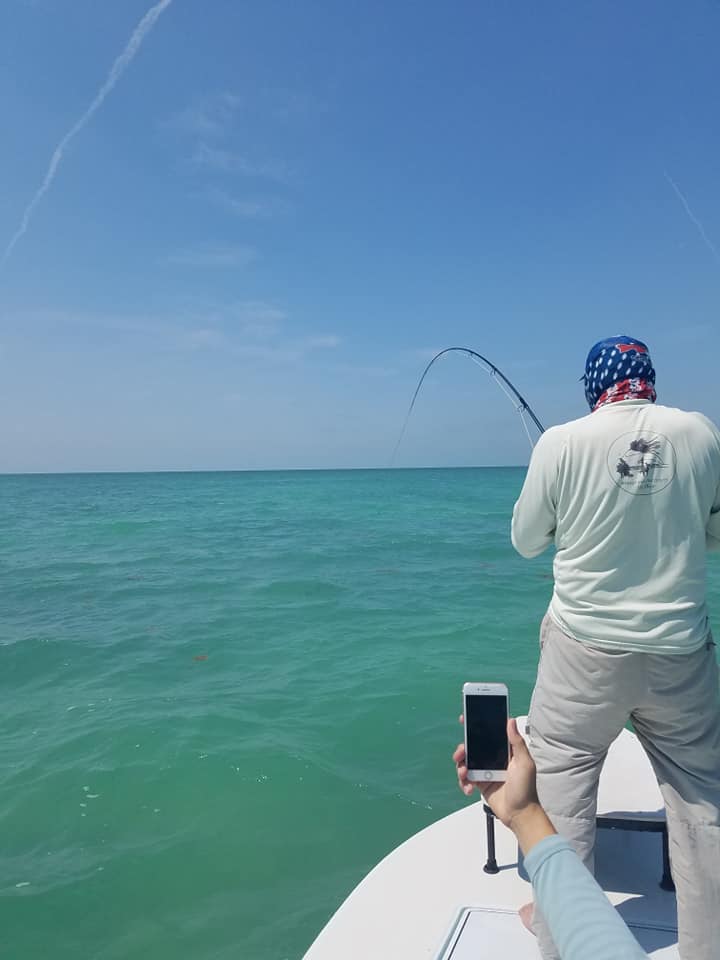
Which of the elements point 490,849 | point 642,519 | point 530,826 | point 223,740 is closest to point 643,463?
point 642,519

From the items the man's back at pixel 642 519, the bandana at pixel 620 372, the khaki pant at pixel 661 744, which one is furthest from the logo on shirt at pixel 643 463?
the khaki pant at pixel 661 744

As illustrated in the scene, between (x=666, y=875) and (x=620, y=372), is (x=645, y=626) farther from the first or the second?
(x=666, y=875)

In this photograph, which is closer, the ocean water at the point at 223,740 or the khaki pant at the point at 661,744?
the khaki pant at the point at 661,744

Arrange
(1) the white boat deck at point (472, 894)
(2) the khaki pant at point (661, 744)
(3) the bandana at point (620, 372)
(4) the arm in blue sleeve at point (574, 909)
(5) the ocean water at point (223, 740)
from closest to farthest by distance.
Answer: (4) the arm in blue sleeve at point (574, 909)
(2) the khaki pant at point (661, 744)
(3) the bandana at point (620, 372)
(1) the white boat deck at point (472, 894)
(5) the ocean water at point (223, 740)

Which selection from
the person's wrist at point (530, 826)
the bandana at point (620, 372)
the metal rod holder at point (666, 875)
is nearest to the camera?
the person's wrist at point (530, 826)

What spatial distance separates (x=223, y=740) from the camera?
5547 mm

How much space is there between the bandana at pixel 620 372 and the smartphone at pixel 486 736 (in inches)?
48.0

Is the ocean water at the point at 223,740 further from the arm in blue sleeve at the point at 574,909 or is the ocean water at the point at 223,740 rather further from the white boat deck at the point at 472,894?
the arm in blue sleeve at the point at 574,909

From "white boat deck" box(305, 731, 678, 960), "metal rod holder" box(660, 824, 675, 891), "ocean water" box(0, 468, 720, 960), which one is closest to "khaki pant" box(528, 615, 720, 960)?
"white boat deck" box(305, 731, 678, 960)

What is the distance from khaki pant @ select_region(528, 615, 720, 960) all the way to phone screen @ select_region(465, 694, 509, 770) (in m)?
0.81

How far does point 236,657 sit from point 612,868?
19.4 feet

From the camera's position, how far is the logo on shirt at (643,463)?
1888mm

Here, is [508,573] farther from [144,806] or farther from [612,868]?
[612,868]

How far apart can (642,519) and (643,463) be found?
17 cm
